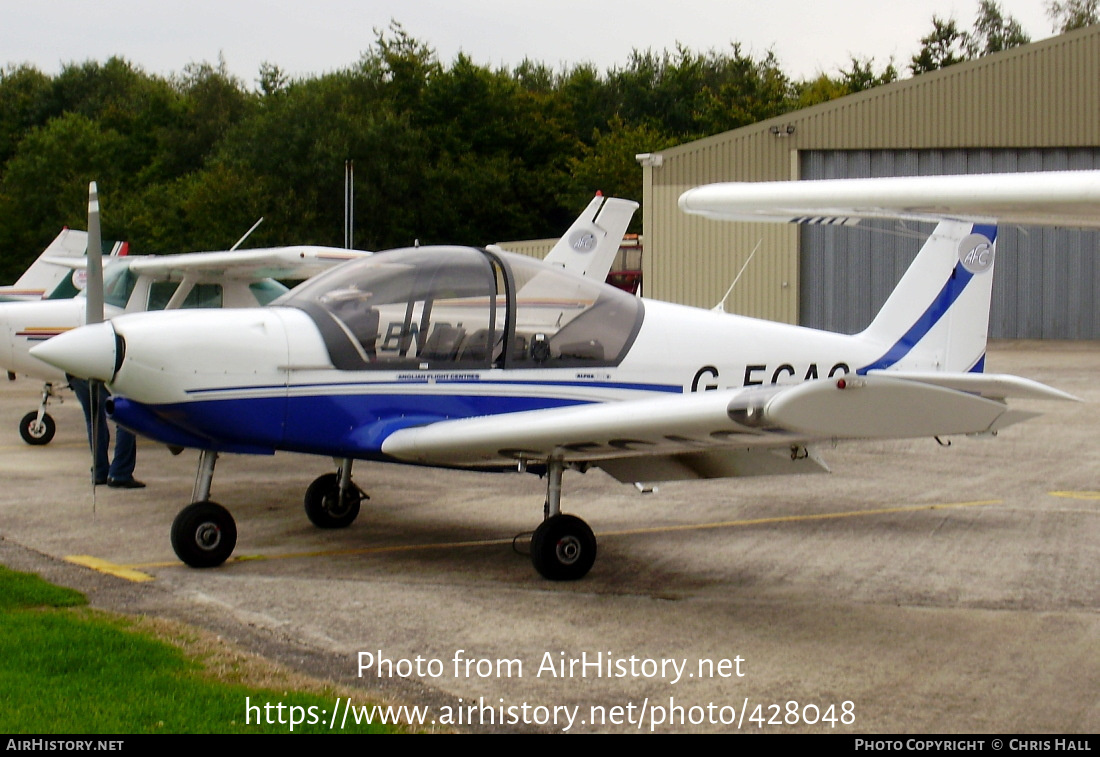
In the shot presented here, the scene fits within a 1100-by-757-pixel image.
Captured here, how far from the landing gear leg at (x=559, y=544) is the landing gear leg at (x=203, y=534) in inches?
66.1

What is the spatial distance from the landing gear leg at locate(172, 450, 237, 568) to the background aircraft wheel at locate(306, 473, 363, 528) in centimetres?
119

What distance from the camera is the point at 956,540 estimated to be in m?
7.49

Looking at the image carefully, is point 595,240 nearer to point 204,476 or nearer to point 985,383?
point 204,476

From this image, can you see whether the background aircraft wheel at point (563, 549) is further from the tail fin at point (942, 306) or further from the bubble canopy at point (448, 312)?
the tail fin at point (942, 306)

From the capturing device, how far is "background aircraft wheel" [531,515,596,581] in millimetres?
6316

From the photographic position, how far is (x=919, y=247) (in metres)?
27.3

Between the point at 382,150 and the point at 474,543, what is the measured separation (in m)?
41.2

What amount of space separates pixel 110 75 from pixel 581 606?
7390 cm

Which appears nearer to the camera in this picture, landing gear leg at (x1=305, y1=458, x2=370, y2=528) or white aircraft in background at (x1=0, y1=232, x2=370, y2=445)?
landing gear leg at (x1=305, y1=458, x2=370, y2=528)

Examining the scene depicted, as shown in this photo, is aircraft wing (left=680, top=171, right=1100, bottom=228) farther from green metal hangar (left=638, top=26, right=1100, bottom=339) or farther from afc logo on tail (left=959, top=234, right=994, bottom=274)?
green metal hangar (left=638, top=26, right=1100, bottom=339)

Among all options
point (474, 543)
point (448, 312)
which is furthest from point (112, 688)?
point (474, 543)

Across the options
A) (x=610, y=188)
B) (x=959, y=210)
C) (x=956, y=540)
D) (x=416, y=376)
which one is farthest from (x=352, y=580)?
(x=610, y=188)

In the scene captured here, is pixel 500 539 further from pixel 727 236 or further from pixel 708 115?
pixel 708 115

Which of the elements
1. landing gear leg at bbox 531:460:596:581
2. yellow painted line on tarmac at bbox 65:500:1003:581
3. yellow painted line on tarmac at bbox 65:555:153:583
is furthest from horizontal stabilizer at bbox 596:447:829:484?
yellow painted line on tarmac at bbox 65:555:153:583
